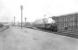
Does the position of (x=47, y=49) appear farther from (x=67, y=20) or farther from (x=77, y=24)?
(x=67, y=20)

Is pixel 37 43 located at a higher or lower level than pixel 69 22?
lower

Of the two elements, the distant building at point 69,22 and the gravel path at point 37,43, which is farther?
the distant building at point 69,22

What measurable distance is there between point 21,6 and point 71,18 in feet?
106

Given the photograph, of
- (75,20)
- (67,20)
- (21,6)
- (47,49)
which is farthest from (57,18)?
(47,49)

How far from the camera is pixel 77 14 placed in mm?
29125

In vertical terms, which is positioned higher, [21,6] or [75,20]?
[21,6]

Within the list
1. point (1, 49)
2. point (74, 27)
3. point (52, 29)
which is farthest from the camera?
point (74, 27)

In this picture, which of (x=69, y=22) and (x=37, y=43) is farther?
(x=69, y=22)

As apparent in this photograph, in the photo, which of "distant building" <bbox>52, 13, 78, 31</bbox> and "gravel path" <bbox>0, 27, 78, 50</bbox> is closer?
"gravel path" <bbox>0, 27, 78, 50</bbox>

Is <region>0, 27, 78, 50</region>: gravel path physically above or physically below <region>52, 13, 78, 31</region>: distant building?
below

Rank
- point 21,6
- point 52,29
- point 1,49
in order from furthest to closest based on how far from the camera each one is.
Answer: point 21,6
point 52,29
point 1,49

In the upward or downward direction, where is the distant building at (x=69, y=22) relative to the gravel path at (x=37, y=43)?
upward

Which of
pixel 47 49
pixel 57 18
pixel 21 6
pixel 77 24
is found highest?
pixel 21 6

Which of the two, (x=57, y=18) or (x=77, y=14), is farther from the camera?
(x=57, y=18)
